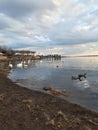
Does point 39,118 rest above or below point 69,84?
above

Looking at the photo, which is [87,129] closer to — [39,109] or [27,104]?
[39,109]

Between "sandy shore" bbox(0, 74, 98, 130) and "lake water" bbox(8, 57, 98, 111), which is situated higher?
"sandy shore" bbox(0, 74, 98, 130)

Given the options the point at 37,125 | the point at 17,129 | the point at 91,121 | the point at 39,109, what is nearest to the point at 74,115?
the point at 91,121

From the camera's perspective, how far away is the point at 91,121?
11.2m

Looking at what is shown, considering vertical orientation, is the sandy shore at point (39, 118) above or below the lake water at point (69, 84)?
above

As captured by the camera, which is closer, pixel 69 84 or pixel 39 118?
pixel 39 118

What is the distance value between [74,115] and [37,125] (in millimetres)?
2886

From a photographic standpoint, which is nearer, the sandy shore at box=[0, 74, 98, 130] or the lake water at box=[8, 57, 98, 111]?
the sandy shore at box=[0, 74, 98, 130]

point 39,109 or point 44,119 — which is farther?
point 39,109

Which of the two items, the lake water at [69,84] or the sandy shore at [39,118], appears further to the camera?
the lake water at [69,84]

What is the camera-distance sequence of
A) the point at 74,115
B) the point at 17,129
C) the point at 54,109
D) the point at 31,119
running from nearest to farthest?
the point at 17,129 → the point at 31,119 → the point at 74,115 → the point at 54,109

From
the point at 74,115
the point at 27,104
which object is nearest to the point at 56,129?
the point at 74,115

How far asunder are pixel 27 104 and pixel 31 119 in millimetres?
2653

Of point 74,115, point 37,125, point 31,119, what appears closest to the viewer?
point 37,125
